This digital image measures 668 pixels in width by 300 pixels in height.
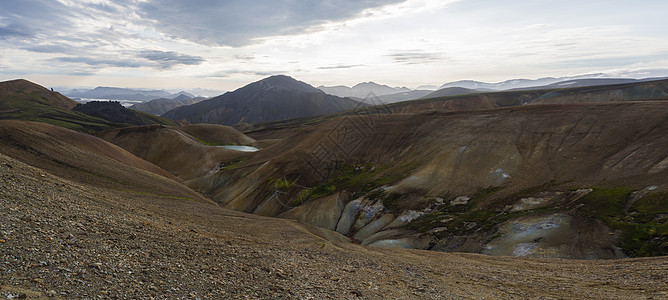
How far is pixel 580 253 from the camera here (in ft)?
110

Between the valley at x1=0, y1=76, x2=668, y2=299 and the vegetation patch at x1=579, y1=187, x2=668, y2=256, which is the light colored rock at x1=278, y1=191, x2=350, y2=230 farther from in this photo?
the vegetation patch at x1=579, y1=187, x2=668, y2=256

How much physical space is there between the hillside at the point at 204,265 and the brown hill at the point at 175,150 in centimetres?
8373

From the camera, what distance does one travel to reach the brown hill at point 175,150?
4263 inches

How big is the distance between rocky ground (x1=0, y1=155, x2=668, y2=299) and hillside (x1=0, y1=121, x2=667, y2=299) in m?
0.07

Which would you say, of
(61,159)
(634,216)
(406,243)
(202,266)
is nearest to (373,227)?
(406,243)

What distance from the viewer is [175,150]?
413 ft

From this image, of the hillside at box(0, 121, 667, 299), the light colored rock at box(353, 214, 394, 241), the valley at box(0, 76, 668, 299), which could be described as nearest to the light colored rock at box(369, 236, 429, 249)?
the valley at box(0, 76, 668, 299)

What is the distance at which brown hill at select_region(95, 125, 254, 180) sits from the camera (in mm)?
108275

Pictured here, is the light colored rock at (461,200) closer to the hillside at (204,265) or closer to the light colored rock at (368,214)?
the light colored rock at (368,214)

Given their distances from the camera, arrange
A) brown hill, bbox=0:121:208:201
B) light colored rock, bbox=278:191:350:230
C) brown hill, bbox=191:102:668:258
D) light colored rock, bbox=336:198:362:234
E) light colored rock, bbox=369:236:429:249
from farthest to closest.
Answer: light colored rock, bbox=278:191:350:230
light colored rock, bbox=336:198:362:234
light colored rock, bbox=369:236:429:249
brown hill, bbox=191:102:668:258
brown hill, bbox=0:121:208:201

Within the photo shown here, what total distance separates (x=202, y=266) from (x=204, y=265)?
24cm

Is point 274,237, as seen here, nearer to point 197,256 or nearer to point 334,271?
point 334,271

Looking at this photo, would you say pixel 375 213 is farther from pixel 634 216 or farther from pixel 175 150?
pixel 175 150

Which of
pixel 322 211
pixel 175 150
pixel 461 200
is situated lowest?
pixel 322 211
